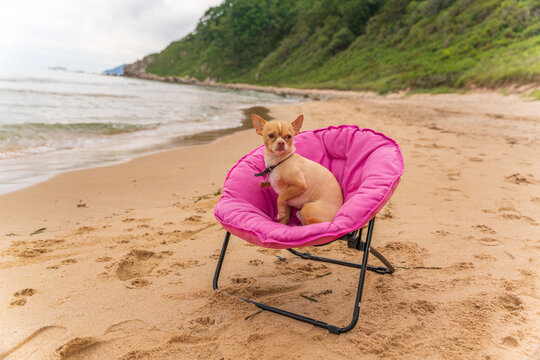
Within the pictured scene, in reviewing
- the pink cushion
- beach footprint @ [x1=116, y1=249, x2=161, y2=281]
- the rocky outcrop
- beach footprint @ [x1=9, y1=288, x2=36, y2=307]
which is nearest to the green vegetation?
the pink cushion

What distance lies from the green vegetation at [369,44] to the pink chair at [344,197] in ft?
40.5

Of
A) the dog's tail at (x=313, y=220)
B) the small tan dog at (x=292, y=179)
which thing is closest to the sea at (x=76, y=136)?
the small tan dog at (x=292, y=179)

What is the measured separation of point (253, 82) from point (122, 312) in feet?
165

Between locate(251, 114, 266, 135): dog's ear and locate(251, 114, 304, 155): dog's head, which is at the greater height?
locate(251, 114, 266, 135): dog's ear

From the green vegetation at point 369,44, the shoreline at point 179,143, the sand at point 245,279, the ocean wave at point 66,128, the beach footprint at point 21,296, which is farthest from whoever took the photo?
the green vegetation at point 369,44

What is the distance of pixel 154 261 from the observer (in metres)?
2.63

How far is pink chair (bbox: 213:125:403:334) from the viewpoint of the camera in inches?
71.8

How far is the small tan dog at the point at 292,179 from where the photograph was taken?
7.61 ft

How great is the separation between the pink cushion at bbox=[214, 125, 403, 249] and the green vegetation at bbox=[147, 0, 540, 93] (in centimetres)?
1235

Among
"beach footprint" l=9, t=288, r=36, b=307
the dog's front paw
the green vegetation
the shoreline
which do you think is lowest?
"beach footprint" l=9, t=288, r=36, b=307

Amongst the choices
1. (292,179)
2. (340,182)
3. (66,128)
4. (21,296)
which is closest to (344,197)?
(340,182)

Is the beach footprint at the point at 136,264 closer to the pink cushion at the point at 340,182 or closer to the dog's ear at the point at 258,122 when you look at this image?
the pink cushion at the point at 340,182

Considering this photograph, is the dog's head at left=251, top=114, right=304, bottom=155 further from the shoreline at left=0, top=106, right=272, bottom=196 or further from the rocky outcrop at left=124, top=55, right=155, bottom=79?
the rocky outcrop at left=124, top=55, right=155, bottom=79

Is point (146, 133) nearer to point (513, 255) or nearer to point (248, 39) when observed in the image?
point (513, 255)
